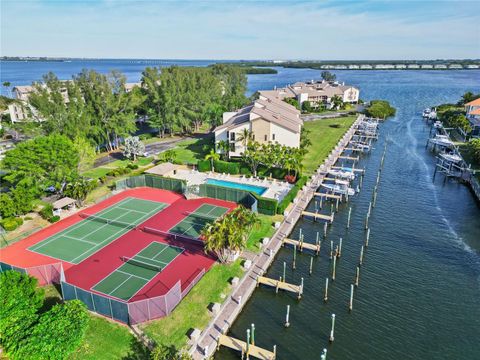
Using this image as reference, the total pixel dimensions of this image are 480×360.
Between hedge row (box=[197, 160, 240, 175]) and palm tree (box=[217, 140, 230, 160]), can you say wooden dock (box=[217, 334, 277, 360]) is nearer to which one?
hedge row (box=[197, 160, 240, 175])

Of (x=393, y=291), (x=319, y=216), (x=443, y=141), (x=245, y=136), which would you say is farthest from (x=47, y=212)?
(x=443, y=141)

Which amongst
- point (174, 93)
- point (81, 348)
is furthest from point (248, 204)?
point (174, 93)

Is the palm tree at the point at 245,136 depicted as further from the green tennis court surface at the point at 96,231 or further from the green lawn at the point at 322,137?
the green tennis court surface at the point at 96,231

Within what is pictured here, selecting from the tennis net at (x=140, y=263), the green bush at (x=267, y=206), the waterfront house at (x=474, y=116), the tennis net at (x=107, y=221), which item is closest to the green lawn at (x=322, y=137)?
the green bush at (x=267, y=206)

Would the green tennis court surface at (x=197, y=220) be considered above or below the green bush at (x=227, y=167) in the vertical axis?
below

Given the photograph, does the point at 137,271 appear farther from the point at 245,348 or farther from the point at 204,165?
the point at 204,165

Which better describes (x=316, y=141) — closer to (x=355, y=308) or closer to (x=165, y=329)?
(x=355, y=308)
